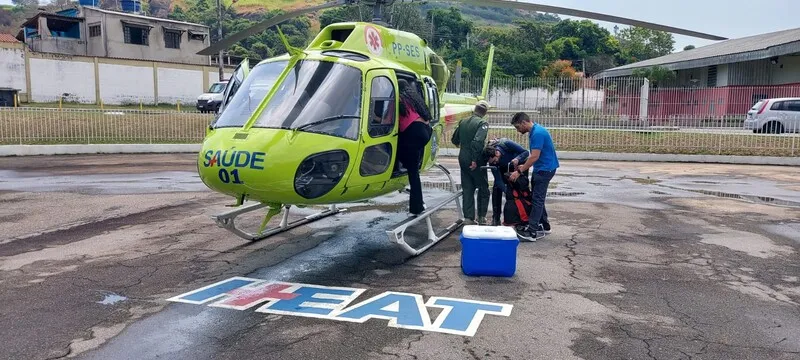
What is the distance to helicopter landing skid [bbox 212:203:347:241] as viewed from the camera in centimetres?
710

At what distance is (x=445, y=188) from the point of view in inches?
531

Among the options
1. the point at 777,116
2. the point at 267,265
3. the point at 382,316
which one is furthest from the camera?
the point at 777,116

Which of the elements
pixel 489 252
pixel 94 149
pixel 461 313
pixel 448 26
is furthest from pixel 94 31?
pixel 461 313

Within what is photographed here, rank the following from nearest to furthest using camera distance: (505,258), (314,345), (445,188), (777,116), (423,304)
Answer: (314,345) < (423,304) < (505,258) < (445,188) < (777,116)

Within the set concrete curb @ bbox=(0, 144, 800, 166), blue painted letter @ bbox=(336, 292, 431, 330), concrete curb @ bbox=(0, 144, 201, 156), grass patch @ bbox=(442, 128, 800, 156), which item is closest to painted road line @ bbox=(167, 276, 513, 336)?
blue painted letter @ bbox=(336, 292, 431, 330)

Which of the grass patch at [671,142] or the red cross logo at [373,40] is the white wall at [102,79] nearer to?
the grass patch at [671,142]

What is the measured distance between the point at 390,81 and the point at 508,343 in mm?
3526

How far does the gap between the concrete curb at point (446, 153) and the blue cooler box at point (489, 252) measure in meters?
16.0

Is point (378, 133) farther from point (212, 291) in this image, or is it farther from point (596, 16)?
point (596, 16)

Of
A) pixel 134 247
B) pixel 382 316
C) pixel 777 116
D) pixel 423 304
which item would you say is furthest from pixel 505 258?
pixel 777 116

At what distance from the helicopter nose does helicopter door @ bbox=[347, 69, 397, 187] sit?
1.51 feet

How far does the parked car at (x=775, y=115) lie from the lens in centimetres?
2227

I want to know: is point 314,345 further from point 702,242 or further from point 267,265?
point 702,242

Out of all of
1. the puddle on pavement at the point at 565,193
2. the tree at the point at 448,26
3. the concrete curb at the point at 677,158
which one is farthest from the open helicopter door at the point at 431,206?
the tree at the point at 448,26
